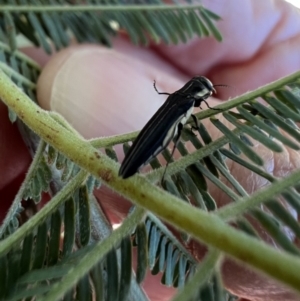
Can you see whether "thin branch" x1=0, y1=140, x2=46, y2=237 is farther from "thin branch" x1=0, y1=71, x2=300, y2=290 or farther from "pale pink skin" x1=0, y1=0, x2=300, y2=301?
"pale pink skin" x1=0, y1=0, x2=300, y2=301

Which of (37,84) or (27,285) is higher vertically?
(37,84)

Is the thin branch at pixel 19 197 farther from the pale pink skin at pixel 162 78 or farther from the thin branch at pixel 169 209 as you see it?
the pale pink skin at pixel 162 78

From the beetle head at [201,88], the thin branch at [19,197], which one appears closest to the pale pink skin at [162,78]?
the beetle head at [201,88]

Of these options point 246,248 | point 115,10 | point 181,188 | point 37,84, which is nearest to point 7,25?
point 37,84

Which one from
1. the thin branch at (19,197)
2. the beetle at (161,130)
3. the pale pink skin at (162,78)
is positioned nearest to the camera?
the beetle at (161,130)

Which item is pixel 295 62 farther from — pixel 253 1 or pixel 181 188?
pixel 181 188

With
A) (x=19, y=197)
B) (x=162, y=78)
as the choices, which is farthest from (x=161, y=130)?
(x=162, y=78)

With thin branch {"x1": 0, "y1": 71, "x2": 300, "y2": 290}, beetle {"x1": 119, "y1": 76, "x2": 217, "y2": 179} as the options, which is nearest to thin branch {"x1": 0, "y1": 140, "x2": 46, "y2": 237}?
thin branch {"x1": 0, "y1": 71, "x2": 300, "y2": 290}
